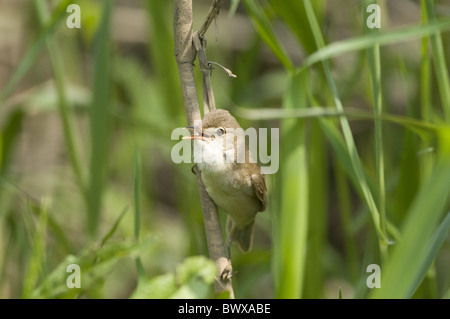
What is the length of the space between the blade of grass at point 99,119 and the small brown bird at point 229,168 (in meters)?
0.46

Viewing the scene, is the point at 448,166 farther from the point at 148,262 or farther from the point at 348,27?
the point at 348,27

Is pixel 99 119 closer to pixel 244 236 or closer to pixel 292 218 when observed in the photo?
pixel 244 236

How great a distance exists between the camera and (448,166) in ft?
3.75

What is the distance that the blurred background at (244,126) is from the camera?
1.59 m

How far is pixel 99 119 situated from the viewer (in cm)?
228

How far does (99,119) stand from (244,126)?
27.7 inches

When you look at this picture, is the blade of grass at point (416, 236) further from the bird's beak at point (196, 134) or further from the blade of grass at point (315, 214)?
the blade of grass at point (315, 214)

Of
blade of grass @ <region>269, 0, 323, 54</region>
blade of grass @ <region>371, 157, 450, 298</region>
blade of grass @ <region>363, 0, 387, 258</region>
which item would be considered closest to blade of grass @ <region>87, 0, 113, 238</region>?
blade of grass @ <region>269, 0, 323, 54</region>

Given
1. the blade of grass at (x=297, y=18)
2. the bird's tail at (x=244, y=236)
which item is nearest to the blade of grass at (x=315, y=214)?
the bird's tail at (x=244, y=236)

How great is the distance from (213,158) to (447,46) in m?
1.63

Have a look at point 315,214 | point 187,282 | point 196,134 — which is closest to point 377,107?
point 196,134

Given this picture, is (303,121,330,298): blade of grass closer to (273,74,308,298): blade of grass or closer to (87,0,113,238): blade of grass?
(273,74,308,298): blade of grass

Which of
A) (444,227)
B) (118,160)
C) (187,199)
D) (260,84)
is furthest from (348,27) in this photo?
(444,227)

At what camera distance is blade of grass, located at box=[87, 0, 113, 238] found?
2.24 m
